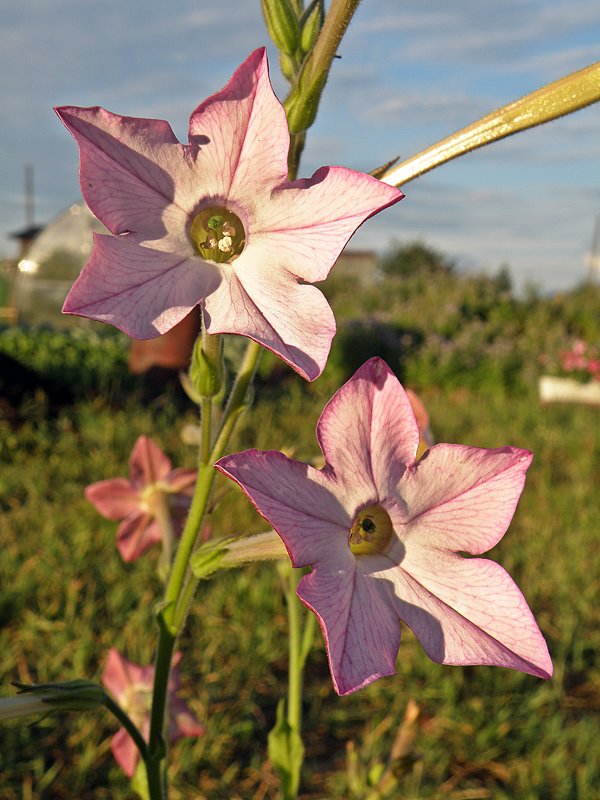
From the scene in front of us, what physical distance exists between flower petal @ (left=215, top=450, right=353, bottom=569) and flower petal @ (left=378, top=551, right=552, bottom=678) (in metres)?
0.08

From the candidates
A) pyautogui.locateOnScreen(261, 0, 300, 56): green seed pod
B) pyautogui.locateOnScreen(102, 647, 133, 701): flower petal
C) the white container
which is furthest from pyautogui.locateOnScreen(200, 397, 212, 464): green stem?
the white container

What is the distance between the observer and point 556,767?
267 centimetres

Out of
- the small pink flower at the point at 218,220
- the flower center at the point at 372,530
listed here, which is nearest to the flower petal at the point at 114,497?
the flower center at the point at 372,530

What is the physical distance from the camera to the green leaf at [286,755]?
4.53 feet

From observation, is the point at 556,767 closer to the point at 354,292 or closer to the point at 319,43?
the point at 319,43

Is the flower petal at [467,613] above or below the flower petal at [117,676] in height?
above

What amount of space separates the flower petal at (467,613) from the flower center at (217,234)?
40 centimetres

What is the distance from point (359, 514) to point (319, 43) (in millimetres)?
532

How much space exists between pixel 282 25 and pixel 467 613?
73cm

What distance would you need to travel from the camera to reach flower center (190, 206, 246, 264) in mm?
838

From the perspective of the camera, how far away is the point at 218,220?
2.79 feet

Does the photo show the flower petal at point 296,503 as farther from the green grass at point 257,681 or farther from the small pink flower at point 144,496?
the green grass at point 257,681

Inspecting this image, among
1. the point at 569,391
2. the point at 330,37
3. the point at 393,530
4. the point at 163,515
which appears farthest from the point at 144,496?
the point at 569,391

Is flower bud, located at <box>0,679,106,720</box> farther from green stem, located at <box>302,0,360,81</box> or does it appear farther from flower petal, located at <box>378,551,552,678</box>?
green stem, located at <box>302,0,360,81</box>
